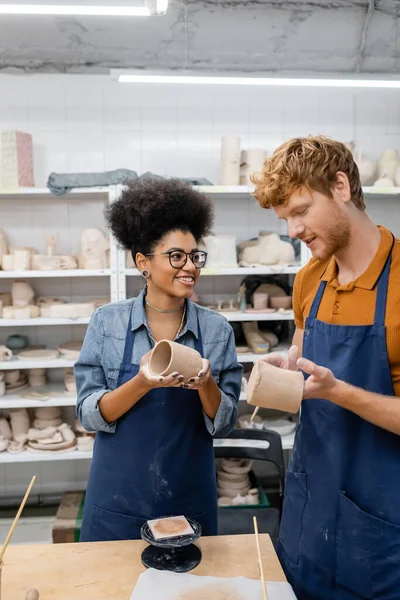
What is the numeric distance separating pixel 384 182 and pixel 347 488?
2.48m

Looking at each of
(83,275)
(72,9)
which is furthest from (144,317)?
(83,275)

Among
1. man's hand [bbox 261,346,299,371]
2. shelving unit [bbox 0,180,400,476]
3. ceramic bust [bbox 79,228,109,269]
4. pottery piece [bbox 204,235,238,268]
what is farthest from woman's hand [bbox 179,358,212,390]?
ceramic bust [bbox 79,228,109,269]

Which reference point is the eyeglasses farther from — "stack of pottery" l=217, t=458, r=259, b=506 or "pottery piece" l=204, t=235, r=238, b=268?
"stack of pottery" l=217, t=458, r=259, b=506

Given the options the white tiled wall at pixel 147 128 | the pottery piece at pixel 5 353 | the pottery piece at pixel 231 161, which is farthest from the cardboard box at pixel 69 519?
the pottery piece at pixel 231 161

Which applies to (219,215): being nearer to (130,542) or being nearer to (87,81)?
(87,81)

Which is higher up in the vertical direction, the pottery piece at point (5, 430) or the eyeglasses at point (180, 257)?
the eyeglasses at point (180, 257)

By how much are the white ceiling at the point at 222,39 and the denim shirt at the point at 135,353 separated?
234cm

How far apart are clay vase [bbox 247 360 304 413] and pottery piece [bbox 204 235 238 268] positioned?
6.76ft

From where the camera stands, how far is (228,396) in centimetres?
177

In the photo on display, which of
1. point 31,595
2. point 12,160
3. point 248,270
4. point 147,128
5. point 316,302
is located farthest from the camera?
point 147,128

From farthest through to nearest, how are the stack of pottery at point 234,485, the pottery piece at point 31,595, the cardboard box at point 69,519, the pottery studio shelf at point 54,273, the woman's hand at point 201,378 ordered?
the stack of pottery at point 234,485 → the pottery studio shelf at point 54,273 → the cardboard box at point 69,519 → the woman's hand at point 201,378 → the pottery piece at point 31,595

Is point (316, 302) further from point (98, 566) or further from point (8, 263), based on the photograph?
point (8, 263)

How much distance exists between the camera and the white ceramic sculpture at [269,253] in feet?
11.1

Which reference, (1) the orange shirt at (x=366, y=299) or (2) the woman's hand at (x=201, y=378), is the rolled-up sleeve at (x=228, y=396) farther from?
(1) the orange shirt at (x=366, y=299)
